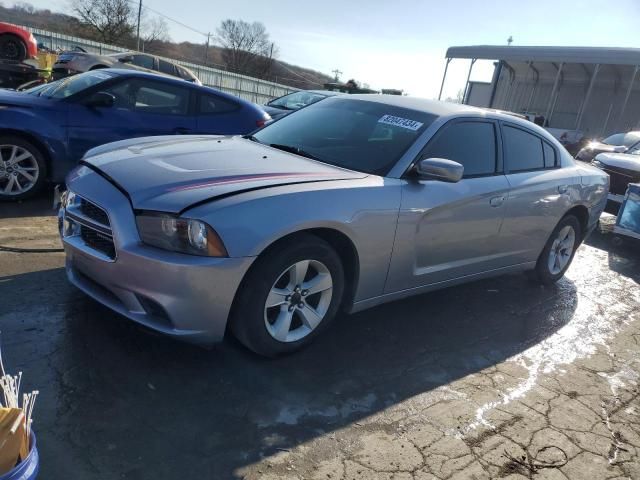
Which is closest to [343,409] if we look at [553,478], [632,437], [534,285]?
[553,478]

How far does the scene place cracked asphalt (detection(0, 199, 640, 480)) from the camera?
2301mm

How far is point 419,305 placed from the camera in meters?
4.28

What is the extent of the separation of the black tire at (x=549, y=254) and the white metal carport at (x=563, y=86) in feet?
72.5

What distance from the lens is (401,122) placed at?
150 inches

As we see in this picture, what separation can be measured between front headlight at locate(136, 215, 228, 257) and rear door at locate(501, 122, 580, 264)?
260 centimetres

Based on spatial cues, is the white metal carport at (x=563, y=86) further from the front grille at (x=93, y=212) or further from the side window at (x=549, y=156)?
the front grille at (x=93, y=212)

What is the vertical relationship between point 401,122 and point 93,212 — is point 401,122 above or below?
above

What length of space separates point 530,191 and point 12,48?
14.5 meters

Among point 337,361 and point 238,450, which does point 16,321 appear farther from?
point 337,361

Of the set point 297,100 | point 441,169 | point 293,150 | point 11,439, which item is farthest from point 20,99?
point 297,100

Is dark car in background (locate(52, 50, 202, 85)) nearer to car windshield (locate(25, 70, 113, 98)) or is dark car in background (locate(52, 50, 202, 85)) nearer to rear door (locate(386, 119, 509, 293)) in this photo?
car windshield (locate(25, 70, 113, 98))

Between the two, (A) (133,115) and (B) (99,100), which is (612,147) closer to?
(A) (133,115)

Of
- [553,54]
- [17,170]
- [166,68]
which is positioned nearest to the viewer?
[17,170]

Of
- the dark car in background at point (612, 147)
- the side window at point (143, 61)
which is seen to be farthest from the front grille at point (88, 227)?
the side window at point (143, 61)
